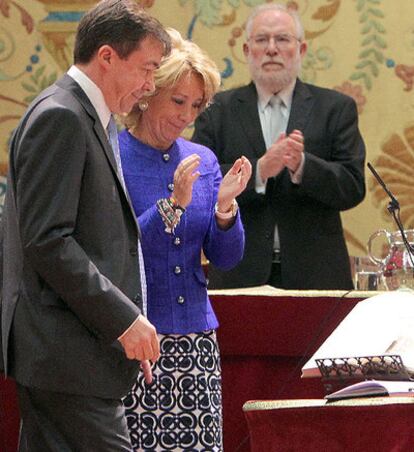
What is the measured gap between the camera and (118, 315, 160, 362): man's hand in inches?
98.8

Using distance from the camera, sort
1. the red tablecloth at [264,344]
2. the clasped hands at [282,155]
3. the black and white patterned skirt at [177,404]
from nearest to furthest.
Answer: the black and white patterned skirt at [177,404]
the red tablecloth at [264,344]
the clasped hands at [282,155]

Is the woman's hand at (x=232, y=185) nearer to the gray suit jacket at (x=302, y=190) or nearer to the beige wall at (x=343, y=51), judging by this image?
the gray suit jacket at (x=302, y=190)

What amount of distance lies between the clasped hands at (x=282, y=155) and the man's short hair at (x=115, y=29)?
62.8 inches

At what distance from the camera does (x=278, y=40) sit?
4633 millimetres

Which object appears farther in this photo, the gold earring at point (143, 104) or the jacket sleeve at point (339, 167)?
the jacket sleeve at point (339, 167)

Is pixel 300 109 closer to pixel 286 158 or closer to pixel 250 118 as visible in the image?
pixel 250 118

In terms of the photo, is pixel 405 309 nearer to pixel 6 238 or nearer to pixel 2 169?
pixel 6 238

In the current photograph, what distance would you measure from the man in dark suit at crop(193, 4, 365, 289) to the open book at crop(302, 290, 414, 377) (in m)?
1.46

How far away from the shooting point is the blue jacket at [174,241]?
10.3 feet

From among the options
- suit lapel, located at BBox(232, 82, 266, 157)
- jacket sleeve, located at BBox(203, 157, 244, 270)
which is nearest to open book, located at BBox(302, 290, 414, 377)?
jacket sleeve, located at BBox(203, 157, 244, 270)

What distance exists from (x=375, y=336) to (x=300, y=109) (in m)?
2.04

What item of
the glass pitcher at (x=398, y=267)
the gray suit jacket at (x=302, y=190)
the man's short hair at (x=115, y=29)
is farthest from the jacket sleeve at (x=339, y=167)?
the man's short hair at (x=115, y=29)

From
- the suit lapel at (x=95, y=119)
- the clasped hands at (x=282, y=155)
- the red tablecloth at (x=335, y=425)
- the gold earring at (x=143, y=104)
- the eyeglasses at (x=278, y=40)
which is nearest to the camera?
the red tablecloth at (x=335, y=425)

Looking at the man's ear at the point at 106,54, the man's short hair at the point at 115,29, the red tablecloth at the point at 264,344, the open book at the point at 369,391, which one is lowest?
the red tablecloth at the point at 264,344
